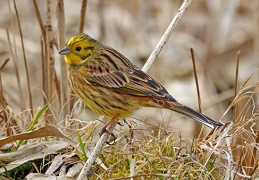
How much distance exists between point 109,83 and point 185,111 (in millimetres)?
528

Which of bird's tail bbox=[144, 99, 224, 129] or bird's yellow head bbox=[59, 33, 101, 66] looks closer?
bird's tail bbox=[144, 99, 224, 129]

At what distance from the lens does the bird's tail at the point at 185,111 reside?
353 cm

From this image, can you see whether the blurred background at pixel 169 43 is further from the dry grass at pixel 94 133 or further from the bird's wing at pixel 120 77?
the bird's wing at pixel 120 77

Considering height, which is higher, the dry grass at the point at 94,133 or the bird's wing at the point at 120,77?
the bird's wing at the point at 120,77

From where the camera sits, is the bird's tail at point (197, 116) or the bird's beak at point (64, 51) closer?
the bird's tail at point (197, 116)

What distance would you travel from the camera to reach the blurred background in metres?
6.73

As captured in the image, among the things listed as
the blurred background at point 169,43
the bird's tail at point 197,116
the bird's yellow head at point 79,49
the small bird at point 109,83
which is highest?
the bird's yellow head at point 79,49

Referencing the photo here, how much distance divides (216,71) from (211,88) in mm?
682

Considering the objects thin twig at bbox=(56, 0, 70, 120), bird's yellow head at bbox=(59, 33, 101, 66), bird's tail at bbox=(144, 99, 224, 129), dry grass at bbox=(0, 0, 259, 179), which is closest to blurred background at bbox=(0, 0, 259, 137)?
dry grass at bbox=(0, 0, 259, 179)

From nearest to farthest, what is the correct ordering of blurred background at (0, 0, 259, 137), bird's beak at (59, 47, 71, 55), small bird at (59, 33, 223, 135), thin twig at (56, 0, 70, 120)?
1. small bird at (59, 33, 223, 135)
2. bird's beak at (59, 47, 71, 55)
3. thin twig at (56, 0, 70, 120)
4. blurred background at (0, 0, 259, 137)

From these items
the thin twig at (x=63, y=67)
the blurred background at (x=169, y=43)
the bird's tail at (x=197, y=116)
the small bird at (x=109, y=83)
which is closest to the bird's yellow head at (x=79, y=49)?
the small bird at (x=109, y=83)

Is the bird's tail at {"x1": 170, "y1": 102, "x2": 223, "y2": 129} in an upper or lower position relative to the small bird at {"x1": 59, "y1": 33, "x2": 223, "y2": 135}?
lower

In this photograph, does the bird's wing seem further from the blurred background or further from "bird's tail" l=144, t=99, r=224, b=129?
the blurred background

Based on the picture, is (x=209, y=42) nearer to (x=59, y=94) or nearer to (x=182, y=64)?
(x=182, y=64)
